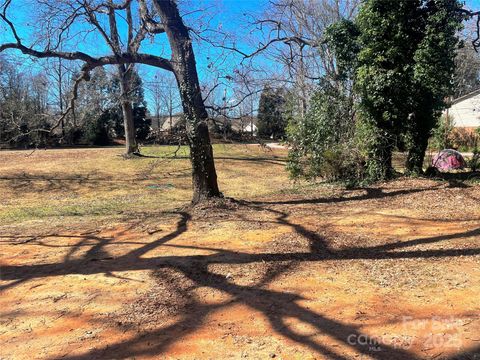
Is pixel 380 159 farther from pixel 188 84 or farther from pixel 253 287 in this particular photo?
pixel 253 287

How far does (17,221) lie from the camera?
8891 millimetres

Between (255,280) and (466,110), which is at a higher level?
(466,110)

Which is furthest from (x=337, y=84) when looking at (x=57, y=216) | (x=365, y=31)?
(x=57, y=216)

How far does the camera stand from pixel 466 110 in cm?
3353

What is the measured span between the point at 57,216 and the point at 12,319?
587 cm

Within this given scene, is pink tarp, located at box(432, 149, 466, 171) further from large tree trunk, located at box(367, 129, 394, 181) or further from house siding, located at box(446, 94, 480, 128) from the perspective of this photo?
house siding, located at box(446, 94, 480, 128)

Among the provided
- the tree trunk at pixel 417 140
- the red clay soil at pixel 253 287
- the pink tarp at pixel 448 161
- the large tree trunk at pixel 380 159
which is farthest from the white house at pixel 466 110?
the red clay soil at pixel 253 287

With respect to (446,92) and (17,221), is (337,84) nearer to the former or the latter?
(446,92)

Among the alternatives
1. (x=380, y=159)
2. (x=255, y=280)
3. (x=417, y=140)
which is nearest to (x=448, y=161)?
(x=417, y=140)

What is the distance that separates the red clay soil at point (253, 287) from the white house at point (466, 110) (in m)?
29.9

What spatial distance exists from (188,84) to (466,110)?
3232 cm

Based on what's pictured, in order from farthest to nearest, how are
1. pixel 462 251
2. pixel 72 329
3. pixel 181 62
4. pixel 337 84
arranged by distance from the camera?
pixel 337 84 → pixel 181 62 → pixel 462 251 → pixel 72 329

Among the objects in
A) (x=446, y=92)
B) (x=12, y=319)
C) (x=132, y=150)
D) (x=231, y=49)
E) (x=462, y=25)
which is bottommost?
(x=12, y=319)

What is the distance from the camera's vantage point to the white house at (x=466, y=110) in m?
33.0
